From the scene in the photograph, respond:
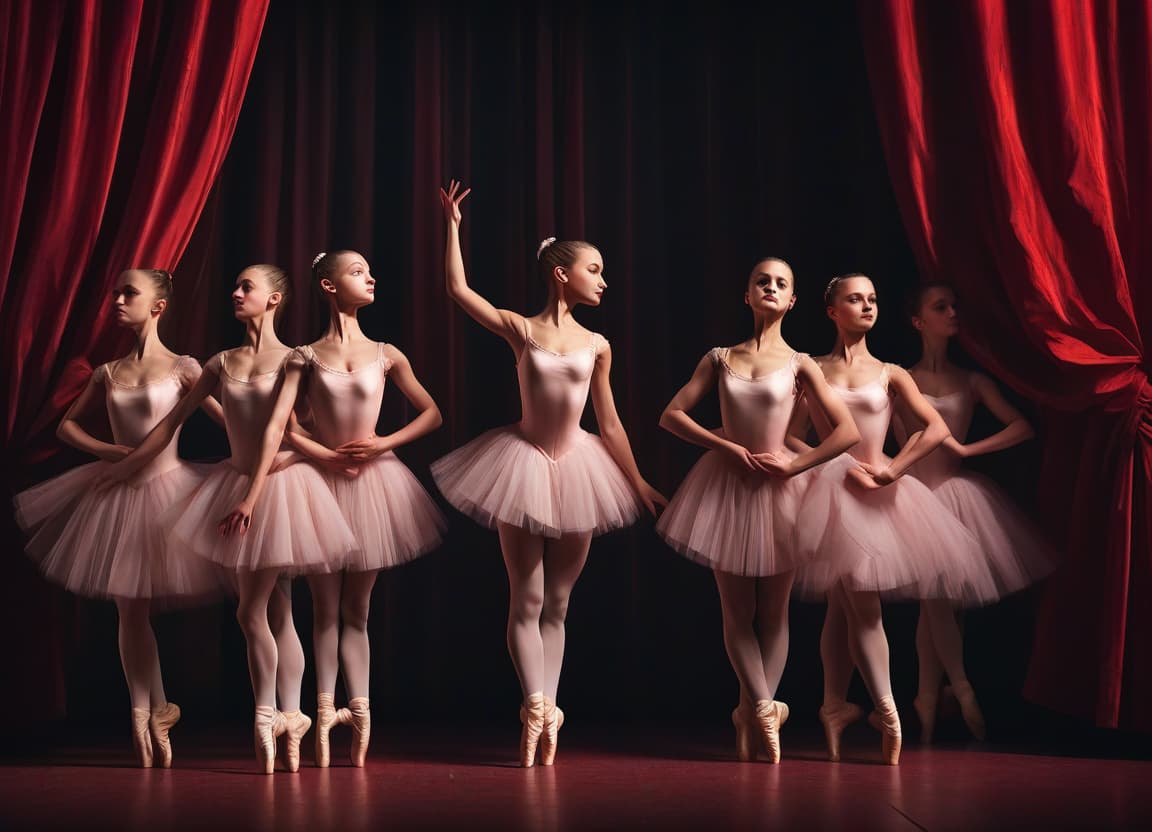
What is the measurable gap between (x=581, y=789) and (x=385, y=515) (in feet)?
3.03

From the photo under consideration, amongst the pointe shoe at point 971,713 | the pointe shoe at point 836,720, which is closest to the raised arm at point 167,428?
the pointe shoe at point 836,720

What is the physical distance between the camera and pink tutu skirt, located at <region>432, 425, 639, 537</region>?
147 inches

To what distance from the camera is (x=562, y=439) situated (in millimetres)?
3861

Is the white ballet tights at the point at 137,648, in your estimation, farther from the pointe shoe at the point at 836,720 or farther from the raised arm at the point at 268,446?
the pointe shoe at the point at 836,720

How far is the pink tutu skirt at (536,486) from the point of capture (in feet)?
12.2

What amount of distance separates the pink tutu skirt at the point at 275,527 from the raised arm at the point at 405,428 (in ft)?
0.42

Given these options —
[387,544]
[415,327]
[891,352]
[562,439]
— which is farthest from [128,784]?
[891,352]

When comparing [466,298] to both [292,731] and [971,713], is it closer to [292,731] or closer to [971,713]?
[292,731]

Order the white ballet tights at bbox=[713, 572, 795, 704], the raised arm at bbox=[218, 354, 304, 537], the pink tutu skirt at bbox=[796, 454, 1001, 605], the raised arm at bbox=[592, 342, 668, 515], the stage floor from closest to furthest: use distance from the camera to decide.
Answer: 1. the stage floor
2. the raised arm at bbox=[218, 354, 304, 537]
3. the pink tutu skirt at bbox=[796, 454, 1001, 605]
4. the white ballet tights at bbox=[713, 572, 795, 704]
5. the raised arm at bbox=[592, 342, 668, 515]

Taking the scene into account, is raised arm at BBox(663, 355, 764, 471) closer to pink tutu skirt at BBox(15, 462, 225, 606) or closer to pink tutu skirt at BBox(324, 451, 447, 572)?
pink tutu skirt at BBox(324, 451, 447, 572)

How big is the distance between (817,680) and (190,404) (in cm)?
231

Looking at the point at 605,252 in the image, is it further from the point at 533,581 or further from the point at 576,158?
the point at 533,581

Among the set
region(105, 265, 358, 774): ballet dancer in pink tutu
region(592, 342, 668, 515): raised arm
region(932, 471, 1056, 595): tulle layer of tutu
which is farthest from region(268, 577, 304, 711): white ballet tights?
region(932, 471, 1056, 595): tulle layer of tutu

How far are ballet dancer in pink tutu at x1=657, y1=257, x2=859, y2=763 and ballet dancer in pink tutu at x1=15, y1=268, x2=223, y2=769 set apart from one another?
1343 mm
